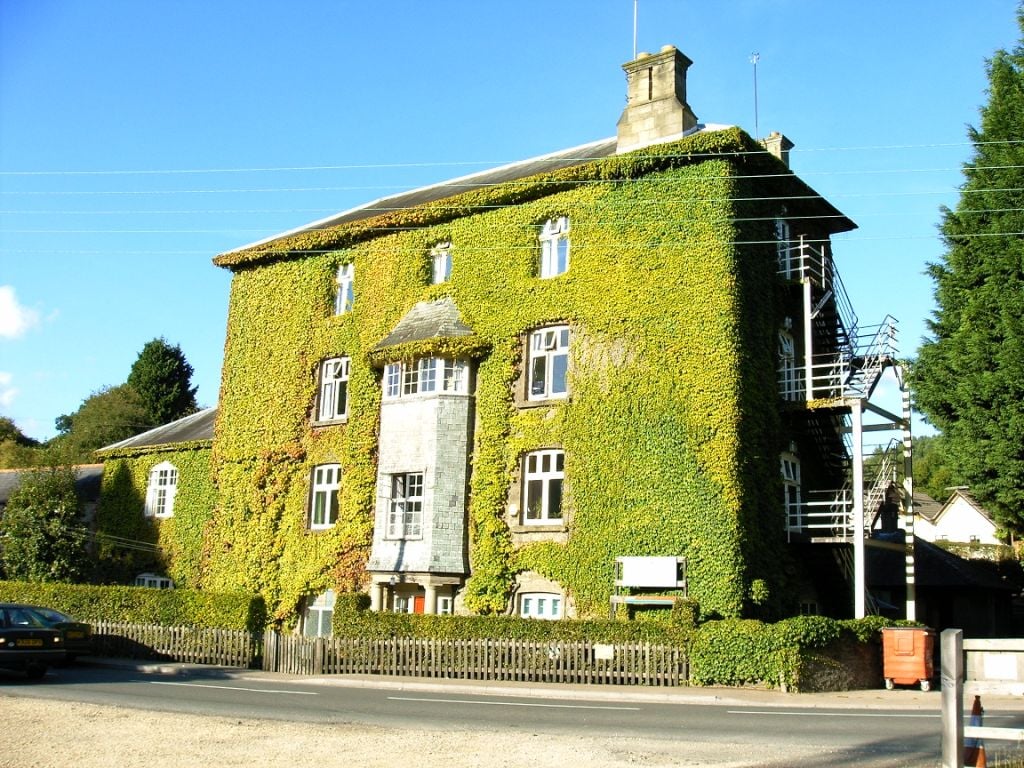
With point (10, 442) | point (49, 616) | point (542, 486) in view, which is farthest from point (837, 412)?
point (10, 442)

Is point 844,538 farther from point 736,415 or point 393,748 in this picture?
point 393,748

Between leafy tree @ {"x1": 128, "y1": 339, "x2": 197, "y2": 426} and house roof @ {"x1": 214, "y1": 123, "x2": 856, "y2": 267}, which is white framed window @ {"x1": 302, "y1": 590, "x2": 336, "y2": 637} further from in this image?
leafy tree @ {"x1": 128, "y1": 339, "x2": 197, "y2": 426}

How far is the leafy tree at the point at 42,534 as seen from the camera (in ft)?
115

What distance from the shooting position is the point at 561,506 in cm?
2605

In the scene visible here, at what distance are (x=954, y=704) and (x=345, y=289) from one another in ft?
86.7

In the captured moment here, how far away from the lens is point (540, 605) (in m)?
25.8

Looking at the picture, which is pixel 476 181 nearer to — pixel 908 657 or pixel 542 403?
pixel 542 403

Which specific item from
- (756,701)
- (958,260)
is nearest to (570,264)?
(958,260)

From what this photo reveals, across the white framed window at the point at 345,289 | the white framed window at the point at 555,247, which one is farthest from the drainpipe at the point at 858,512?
the white framed window at the point at 345,289

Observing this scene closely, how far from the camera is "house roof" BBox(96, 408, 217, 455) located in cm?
3669

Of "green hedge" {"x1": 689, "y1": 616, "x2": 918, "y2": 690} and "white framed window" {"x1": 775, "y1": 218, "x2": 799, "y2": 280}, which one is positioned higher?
"white framed window" {"x1": 775, "y1": 218, "x2": 799, "y2": 280}

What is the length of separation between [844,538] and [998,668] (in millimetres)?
5866

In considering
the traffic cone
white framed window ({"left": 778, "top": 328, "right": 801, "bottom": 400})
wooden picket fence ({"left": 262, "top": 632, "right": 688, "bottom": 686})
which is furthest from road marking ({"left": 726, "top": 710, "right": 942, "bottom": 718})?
white framed window ({"left": 778, "top": 328, "right": 801, "bottom": 400})

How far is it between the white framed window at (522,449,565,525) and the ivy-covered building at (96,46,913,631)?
0.06 m
